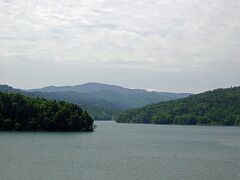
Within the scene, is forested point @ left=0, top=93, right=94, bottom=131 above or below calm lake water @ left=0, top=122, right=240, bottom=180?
above

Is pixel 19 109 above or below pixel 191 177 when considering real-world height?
above

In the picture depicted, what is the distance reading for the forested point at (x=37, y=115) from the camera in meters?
150

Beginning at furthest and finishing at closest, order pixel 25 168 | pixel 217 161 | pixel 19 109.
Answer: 1. pixel 19 109
2. pixel 217 161
3. pixel 25 168

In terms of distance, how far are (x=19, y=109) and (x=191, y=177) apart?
334 feet

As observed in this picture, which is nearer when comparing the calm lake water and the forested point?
the calm lake water

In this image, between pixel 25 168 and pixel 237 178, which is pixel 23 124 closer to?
pixel 25 168

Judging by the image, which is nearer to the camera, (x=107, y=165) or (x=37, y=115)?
(x=107, y=165)

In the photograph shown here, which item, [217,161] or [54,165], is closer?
[54,165]

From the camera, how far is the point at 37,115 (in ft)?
506

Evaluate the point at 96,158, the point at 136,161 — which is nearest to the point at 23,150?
the point at 96,158

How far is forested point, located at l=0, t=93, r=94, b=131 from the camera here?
150m

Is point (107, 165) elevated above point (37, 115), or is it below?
below

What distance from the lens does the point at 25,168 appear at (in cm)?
6275

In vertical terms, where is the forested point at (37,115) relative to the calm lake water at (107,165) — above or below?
above
